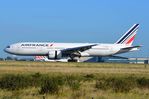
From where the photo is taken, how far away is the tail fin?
352ft

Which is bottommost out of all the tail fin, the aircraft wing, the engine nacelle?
the engine nacelle

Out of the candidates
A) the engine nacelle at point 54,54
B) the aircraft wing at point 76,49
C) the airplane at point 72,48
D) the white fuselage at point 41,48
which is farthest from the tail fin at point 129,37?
the engine nacelle at point 54,54

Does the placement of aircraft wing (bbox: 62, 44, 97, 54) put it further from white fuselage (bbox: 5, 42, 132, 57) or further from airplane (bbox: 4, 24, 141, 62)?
white fuselage (bbox: 5, 42, 132, 57)

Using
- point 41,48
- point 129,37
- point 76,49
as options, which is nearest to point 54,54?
point 41,48

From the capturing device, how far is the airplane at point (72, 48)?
95.0 meters

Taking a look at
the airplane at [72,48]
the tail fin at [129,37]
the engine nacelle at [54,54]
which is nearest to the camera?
the engine nacelle at [54,54]

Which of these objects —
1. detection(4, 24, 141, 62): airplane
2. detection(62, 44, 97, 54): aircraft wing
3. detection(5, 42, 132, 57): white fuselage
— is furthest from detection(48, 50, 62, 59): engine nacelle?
detection(62, 44, 97, 54): aircraft wing

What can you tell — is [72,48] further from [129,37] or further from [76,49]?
[129,37]

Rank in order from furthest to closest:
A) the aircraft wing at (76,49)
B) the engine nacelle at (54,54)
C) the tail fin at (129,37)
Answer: the tail fin at (129,37)
the aircraft wing at (76,49)
the engine nacelle at (54,54)

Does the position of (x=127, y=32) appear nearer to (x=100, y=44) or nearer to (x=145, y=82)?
(x=100, y=44)

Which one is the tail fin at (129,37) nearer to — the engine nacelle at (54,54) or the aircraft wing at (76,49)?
the aircraft wing at (76,49)

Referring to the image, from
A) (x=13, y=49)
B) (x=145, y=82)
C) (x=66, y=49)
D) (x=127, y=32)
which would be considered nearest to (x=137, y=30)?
(x=127, y=32)

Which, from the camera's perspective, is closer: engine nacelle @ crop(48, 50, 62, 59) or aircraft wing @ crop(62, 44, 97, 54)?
engine nacelle @ crop(48, 50, 62, 59)

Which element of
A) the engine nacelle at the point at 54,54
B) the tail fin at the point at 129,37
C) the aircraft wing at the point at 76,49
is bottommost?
the engine nacelle at the point at 54,54
